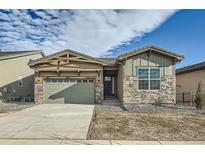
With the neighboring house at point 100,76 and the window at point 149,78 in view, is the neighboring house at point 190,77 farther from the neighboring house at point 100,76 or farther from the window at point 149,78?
the window at point 149,78

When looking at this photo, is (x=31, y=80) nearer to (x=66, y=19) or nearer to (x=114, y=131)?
(x=66, y=19)

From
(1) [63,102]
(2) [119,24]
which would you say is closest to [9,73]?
(1) [63,102]

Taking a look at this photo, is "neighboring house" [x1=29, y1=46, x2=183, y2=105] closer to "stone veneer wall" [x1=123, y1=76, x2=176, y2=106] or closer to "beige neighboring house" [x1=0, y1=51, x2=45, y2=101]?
"stone veneer wall" [x1=123, y1=76, x2=176, y2=106]

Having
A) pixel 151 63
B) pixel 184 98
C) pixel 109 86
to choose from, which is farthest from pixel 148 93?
pixel 109 86

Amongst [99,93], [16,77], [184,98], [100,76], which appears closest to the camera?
[99,93]

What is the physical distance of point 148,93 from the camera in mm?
14984

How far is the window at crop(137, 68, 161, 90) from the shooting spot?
15.0 m

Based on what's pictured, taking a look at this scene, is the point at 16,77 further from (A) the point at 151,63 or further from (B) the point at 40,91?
(A) the point at 151,63

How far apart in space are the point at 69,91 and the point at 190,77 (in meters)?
10.7

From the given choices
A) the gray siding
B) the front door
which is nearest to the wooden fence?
the gray siding

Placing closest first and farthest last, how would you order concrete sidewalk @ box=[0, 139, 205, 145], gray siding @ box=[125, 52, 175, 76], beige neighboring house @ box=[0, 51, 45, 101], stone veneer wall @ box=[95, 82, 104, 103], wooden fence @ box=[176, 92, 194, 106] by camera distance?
concrete sidewalk @ box=[0, 139, 205, 145]
gray siding @ box=[125, 52, 175, 76]
stone veneer wall @ box=[95, 82, 104, 103]
wooden fence @ box=[176, 92, 194, 106]
beige neighboring house @ box=[0, 51, 45, 101]

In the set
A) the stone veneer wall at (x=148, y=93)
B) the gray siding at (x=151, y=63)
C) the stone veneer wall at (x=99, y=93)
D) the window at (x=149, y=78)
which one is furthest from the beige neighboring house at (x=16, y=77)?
the window at (x=149, y=78)

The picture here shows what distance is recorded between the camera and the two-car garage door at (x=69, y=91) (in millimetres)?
16531
